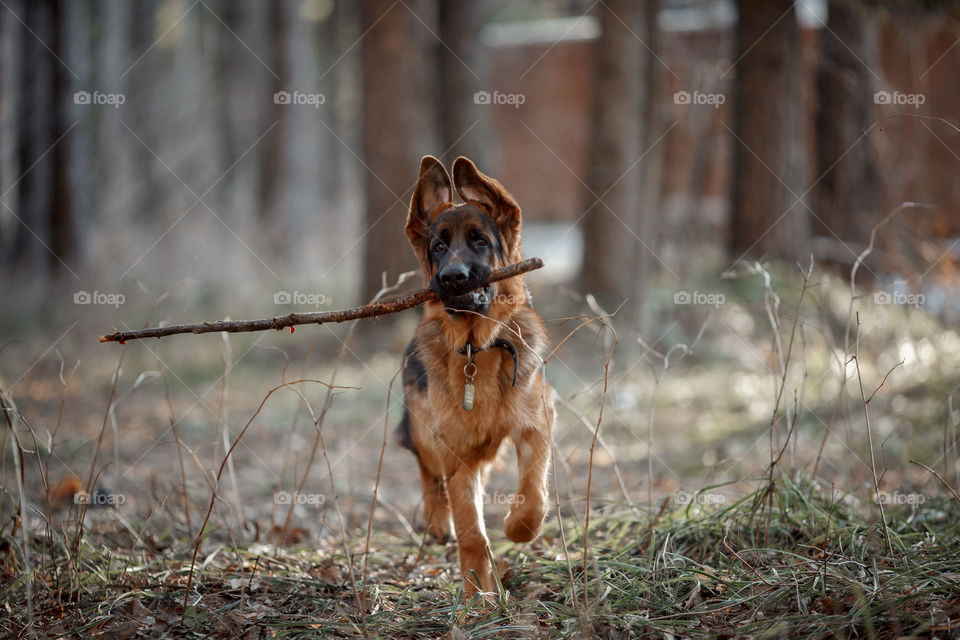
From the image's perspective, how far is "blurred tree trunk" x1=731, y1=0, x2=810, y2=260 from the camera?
38.2 ft

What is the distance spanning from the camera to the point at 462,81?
13375 millimetres

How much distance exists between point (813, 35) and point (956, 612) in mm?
20908

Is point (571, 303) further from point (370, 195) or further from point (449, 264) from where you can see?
point (449, 264)

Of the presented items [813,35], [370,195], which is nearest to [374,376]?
[370,195]

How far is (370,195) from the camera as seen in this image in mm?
10867

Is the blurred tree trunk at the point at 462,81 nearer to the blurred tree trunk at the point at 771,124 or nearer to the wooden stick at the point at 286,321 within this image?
the blurred tree trunk at the point at 771,124

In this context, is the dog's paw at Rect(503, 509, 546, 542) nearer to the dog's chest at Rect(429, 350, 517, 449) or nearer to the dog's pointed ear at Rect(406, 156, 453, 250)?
the dog's chest at Rect(429, 350, 517, 449)
